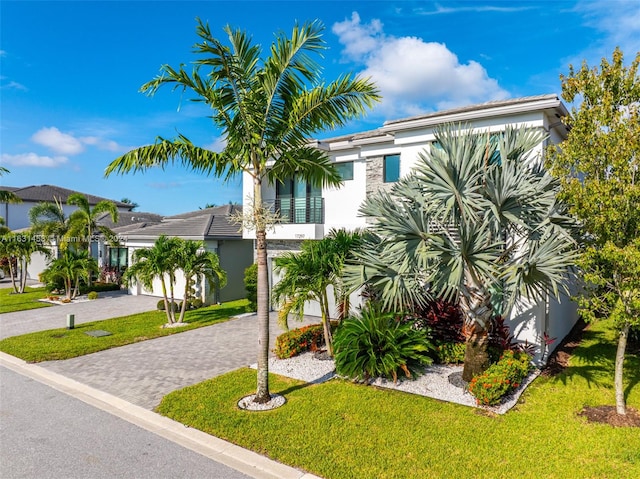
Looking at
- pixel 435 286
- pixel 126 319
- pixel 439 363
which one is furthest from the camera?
pixel 126 319

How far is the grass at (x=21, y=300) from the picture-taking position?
2059cm

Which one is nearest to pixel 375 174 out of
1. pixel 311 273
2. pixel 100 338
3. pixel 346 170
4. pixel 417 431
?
pixel 346 170

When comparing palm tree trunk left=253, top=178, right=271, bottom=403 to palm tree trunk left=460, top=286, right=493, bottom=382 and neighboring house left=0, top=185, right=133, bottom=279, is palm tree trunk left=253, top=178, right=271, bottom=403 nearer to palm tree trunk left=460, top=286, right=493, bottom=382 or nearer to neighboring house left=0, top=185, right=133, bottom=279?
palm tree trunk left=460, top=286, right=493, bottom=382

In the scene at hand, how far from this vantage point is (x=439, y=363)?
1095 centimetres

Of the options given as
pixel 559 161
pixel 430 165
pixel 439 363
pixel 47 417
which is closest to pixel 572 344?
pixel 439 363

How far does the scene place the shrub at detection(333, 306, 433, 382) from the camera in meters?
9.62

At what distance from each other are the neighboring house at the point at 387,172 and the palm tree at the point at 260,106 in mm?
1120

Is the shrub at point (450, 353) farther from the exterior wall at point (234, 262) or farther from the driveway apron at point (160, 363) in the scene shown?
the exterior wall at point (234, 262)

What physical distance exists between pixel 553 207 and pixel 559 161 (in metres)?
0.98

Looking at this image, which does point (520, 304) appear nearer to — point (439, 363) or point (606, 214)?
point (439, 363)

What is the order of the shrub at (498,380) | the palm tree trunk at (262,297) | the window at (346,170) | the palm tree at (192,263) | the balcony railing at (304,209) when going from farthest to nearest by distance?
the balcony railing at (304,209), the window at (346,170), the palm tree at (192,263), the palm tree trunk at (262,297), the shrub at (498,380)

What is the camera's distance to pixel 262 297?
833cm

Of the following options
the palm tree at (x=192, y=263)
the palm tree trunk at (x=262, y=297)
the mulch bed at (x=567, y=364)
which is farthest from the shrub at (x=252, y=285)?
the mulch bed at (x=567, y=364)

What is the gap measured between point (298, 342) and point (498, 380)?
5.80 m
